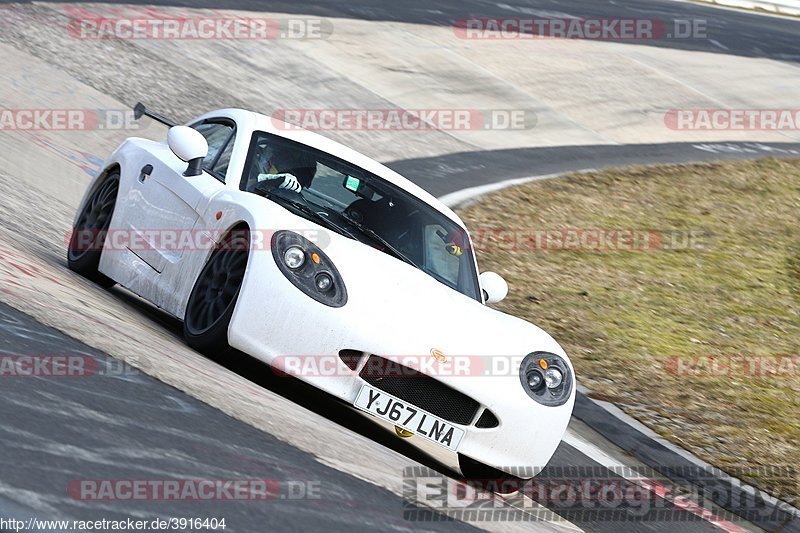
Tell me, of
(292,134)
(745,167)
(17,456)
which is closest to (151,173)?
(292,134)

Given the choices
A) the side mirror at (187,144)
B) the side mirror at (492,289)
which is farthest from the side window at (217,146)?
the side mirror at (492,289)

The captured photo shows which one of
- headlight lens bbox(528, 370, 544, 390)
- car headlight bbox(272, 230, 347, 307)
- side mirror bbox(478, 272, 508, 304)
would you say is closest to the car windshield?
side mirror bbox(478, 272, 508, 304)

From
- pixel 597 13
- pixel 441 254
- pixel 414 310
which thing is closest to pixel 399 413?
pixel 414 310

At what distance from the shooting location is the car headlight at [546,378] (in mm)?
6019

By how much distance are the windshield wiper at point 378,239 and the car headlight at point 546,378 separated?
3.01 ft

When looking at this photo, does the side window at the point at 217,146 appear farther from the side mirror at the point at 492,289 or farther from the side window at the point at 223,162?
the side mirror at the point at 492,289

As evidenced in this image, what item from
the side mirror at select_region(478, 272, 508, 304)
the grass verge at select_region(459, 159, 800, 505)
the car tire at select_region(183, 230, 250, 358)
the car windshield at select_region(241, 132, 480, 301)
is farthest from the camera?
the grass verge at select_region(459, 159, 800, 505)

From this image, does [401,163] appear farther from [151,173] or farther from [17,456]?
[17,456]

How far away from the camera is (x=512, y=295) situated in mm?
11031

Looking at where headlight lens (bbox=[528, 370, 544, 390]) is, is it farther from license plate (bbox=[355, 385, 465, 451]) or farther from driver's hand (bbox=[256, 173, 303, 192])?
driver's hand (bbox=[256, 173, 303, 192])

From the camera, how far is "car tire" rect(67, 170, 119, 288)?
7.80 metres

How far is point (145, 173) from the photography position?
7.56 m

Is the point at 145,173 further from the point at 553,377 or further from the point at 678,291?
the point at 678,291

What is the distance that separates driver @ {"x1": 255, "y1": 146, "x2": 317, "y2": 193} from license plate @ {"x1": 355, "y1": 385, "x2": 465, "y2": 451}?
1.67 m
